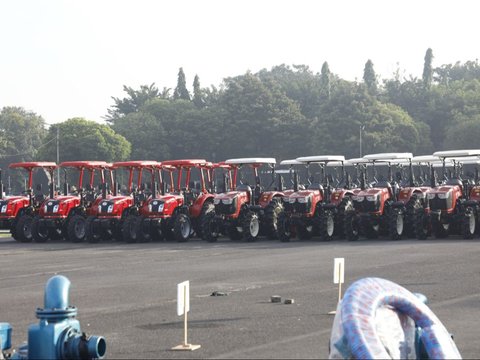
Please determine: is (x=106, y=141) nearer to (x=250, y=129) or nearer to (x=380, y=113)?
(x=250, y=129)

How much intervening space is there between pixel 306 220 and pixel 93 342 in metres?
23.2

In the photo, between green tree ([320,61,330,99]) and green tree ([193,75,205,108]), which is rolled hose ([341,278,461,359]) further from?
green tree ([193,75,205,108])

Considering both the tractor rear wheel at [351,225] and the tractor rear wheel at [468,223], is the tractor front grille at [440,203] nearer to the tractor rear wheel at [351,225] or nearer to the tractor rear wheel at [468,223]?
the tractor rear wheel at [468,223]

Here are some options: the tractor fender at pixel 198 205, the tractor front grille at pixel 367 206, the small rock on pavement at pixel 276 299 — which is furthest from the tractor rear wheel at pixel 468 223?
the small rock on pavement at pixel 276 299

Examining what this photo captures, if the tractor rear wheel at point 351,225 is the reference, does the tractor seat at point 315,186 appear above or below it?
above

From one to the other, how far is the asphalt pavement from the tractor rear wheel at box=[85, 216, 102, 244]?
228 centimetres

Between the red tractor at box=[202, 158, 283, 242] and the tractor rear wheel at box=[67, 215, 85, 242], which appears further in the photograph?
the tractor rear wheel at box=[67, 215, 85, 242]

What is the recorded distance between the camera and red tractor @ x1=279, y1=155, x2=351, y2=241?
30341mm

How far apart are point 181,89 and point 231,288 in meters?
94.5

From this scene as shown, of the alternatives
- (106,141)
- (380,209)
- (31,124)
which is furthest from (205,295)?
(31,124)

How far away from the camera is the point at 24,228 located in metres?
33.5

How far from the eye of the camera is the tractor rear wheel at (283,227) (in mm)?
30109

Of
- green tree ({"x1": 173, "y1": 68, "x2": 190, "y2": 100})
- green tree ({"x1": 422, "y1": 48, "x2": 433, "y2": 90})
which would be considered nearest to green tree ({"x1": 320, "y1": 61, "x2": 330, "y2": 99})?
green tree ({"x1": 422, "y1": 48, "x2": 433, "y2": 90})

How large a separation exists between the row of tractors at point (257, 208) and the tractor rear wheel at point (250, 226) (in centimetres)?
3
